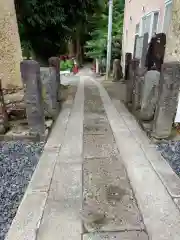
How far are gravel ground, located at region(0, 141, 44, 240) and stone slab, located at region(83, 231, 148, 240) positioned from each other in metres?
0.69

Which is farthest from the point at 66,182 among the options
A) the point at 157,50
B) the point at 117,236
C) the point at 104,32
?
the point at 104,32

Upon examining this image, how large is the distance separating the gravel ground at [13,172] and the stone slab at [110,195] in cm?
65

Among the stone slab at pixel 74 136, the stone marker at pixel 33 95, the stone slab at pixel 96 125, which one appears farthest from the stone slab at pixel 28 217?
the stone slab at pixel 96 125

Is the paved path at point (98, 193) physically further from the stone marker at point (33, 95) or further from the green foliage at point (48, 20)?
the green foliage at point (48, 20)

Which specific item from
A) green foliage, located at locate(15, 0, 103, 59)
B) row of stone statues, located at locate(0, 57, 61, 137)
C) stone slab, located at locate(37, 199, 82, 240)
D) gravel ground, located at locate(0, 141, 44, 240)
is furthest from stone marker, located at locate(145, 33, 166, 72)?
stone slab, located at locate(37, 199, 82, 240)

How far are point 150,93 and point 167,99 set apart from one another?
1.60 ft

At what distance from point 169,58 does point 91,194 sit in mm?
2587

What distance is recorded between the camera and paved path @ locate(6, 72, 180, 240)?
1709mm

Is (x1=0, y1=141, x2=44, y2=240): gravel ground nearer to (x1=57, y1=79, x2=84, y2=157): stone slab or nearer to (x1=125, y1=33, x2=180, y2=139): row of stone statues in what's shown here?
(x1=57, y1=79, x2=84, y2=157): stone slab

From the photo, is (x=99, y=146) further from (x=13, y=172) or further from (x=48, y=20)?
(x=48, y=20)

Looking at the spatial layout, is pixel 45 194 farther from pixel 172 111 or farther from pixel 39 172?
pixel 172 111

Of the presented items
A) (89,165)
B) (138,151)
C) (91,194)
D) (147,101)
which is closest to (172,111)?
(147,101)

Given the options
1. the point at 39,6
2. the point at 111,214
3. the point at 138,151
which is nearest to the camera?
the point at 111,214

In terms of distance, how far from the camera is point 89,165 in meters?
2.62
